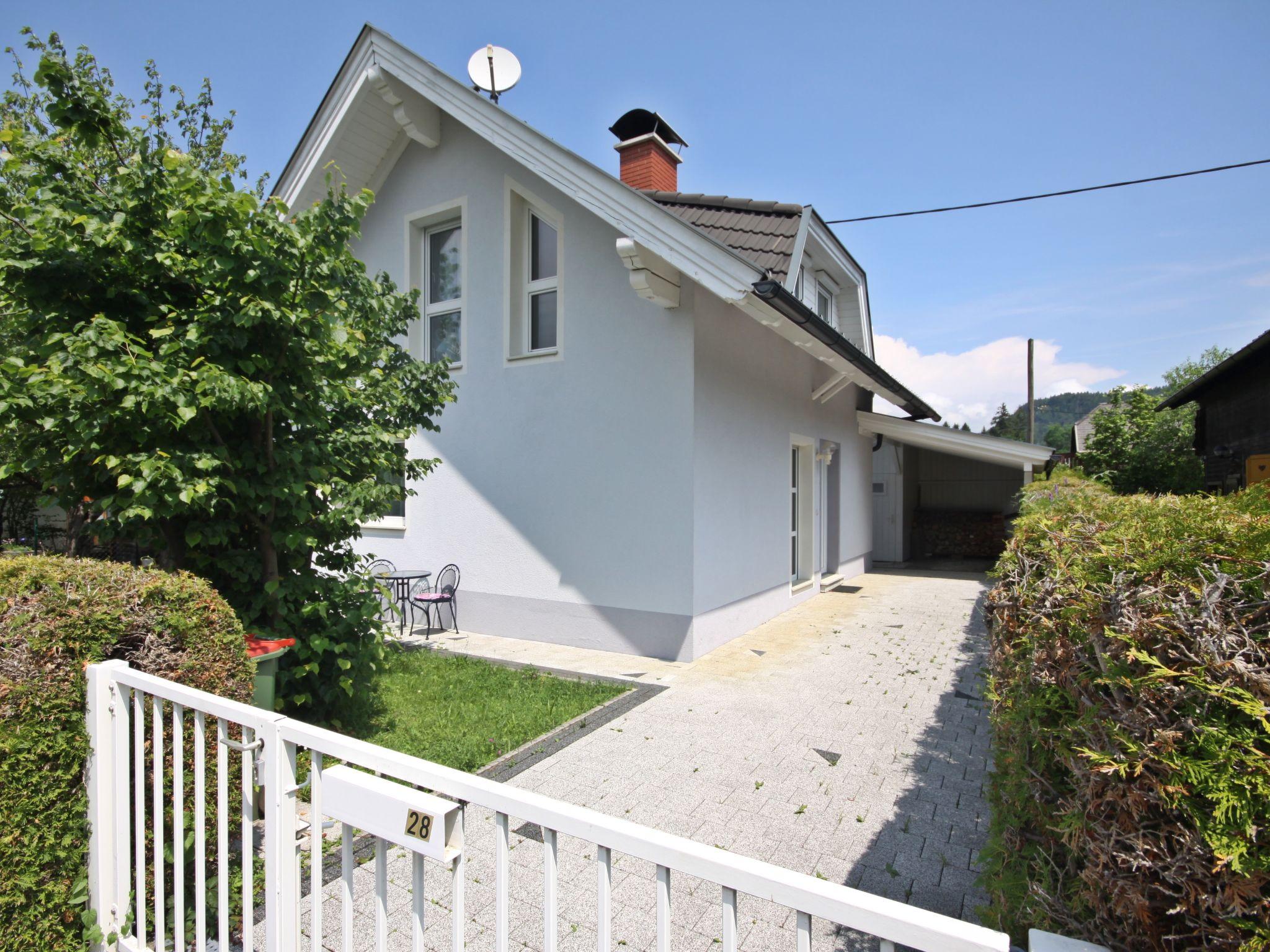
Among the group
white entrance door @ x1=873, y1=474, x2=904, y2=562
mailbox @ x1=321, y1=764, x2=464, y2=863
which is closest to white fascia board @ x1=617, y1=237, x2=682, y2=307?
mailbox @ x1=321, y1=764, x2=464, y2=863

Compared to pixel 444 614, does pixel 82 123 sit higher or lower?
higher

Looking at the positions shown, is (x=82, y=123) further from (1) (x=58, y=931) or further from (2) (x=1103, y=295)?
(2) (x=1103, y=295)

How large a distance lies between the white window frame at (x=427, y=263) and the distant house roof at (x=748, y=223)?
103 inches

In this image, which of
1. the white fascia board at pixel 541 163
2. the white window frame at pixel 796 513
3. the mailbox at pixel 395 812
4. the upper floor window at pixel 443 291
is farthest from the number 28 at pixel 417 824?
the white window frame at pixel 796 513

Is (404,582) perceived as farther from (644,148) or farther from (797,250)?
(644,148)

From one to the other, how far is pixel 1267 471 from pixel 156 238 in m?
13.7

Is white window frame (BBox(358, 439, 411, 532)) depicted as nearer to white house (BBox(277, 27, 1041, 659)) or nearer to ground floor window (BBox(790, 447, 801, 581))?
white house (BBox(277, 27, 1041, 659))

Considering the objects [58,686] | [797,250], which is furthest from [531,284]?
[58,686]

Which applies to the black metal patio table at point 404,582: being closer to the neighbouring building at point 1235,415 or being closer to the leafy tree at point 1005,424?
the neighbouring building at point 1235,415

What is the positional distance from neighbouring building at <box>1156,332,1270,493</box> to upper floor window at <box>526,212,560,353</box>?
10065 mm

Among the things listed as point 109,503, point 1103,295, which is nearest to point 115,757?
point 109,503

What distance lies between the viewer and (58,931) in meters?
2.41

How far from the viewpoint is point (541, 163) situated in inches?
265

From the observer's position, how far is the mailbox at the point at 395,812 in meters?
1.54
